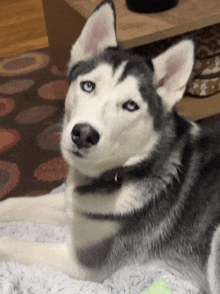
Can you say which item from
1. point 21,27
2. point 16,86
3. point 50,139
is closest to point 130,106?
point 50,139

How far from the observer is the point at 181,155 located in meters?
1.43

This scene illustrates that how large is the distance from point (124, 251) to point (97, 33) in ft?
3.15

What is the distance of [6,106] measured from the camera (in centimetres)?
294

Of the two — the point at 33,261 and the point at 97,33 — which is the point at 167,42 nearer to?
Answer: the point at 97,33

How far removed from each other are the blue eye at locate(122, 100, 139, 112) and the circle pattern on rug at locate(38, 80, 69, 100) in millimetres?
1813

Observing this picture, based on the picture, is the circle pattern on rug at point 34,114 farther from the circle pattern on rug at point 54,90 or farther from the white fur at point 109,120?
the white fur at point 109,120

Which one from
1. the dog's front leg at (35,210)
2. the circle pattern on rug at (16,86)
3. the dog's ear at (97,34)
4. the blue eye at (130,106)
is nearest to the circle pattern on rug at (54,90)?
the circle pattern on rug at (16,86)

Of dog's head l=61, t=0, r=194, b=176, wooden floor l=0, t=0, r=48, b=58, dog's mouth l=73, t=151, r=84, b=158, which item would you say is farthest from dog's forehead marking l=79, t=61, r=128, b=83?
wooden floor l=0, t=0, r=48, b=58

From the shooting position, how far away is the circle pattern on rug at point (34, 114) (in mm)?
2769

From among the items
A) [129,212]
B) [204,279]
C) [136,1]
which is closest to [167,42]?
[136,1]

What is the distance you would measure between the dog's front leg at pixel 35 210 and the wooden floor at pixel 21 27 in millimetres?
A: 2468

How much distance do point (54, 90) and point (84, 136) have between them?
2.09 metres

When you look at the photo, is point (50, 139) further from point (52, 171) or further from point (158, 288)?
point (158, 288)

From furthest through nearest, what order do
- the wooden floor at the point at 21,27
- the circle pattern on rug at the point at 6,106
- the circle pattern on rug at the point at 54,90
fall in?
1. the wooden floor at the point at 21,27
2. the circle pattern on rug at the point at 54,90
3. the circle pattern on rug at the point at 6,106
